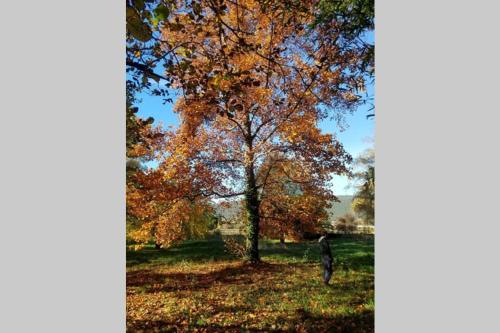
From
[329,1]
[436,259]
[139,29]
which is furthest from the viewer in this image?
[329,1]

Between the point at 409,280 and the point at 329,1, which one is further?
the point at 329,1

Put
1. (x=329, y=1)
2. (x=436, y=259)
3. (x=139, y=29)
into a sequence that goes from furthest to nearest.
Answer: (x=329, y=1), (x=436, y=259), (x=139, y=29)

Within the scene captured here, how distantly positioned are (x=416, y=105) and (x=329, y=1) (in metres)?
1.18

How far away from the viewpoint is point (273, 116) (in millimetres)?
3562

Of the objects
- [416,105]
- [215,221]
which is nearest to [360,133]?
[416,105]

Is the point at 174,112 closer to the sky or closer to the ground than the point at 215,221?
closer to the sky

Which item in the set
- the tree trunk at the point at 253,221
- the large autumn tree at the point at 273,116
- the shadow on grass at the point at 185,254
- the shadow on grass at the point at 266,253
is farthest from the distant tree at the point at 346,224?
the shadow on grass at the point at 185,254

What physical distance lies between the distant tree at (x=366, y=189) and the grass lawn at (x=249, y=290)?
0.81 feet

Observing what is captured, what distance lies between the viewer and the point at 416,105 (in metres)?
3.29

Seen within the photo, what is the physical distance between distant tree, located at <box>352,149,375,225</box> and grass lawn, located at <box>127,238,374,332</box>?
25 cm

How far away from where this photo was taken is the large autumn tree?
3.46 metres

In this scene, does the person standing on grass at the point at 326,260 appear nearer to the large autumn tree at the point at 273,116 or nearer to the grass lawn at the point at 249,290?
the grass lawn at the point at 249,290
